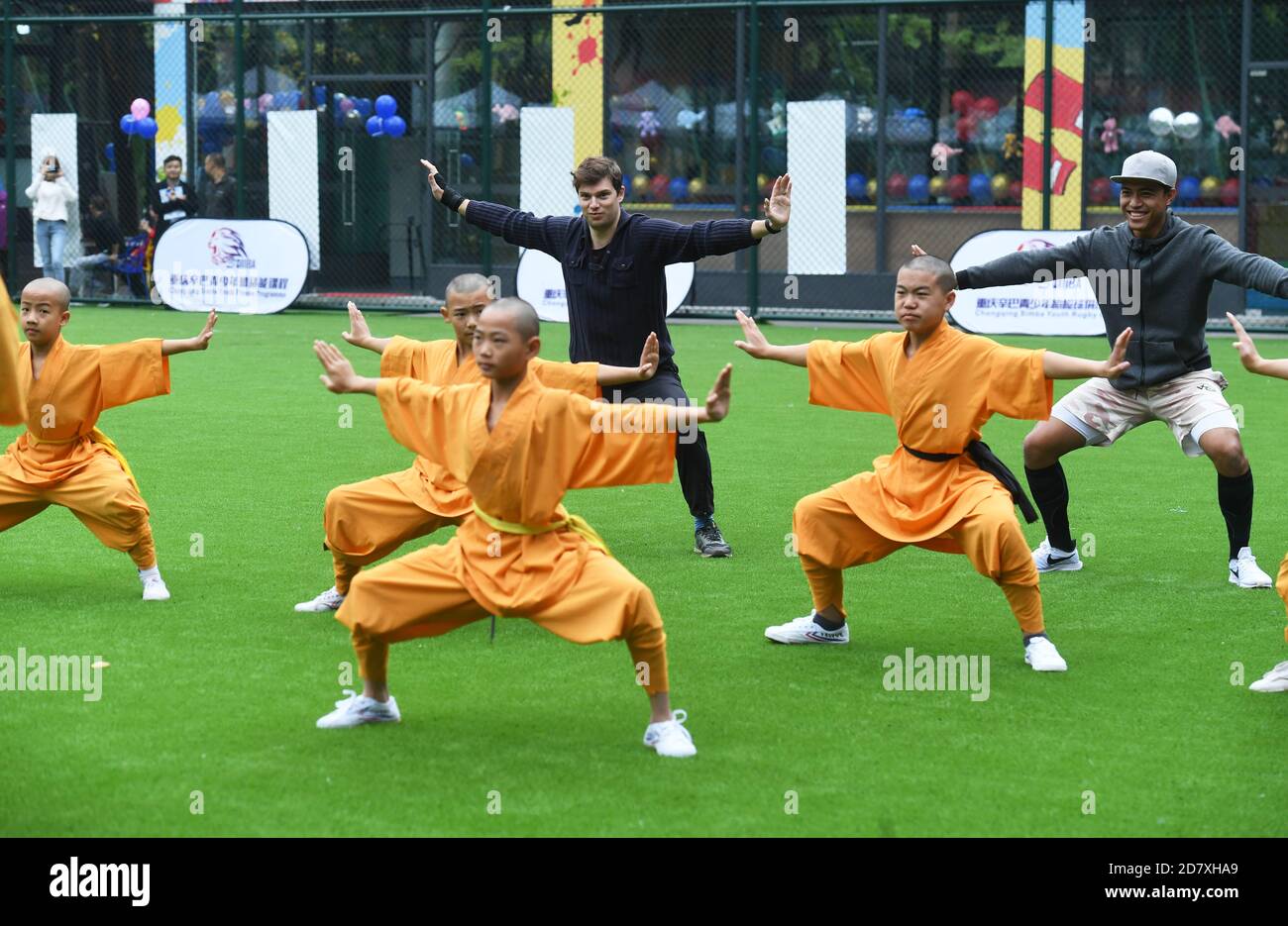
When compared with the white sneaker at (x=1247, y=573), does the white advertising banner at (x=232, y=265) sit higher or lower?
higher

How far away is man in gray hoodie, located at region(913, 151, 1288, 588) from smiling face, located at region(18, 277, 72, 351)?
4.06 m

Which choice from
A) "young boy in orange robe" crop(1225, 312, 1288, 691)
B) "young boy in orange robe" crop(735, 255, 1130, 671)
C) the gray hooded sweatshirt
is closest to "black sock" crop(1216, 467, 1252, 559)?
the gray hooded sweatshirt

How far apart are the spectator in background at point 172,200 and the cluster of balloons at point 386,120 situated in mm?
2541

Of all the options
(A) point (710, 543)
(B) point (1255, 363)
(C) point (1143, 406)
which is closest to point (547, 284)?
(A) point (710, 543)

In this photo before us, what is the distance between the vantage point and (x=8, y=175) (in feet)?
69.5

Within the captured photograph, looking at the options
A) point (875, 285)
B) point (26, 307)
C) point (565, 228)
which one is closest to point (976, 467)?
point (565, 228)

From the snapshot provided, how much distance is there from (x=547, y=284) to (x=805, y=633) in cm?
1204

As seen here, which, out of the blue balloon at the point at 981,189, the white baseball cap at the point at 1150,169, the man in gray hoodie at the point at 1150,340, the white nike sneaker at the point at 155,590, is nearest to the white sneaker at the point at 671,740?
the white nike sneaker at the point at 155,590

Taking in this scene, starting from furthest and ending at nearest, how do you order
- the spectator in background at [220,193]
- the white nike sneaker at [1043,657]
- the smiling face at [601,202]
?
the spectator in background at [220,193], the smiling face at [601,202], the white nike sneaker at [1043,657]

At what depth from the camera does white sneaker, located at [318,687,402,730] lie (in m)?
5.79

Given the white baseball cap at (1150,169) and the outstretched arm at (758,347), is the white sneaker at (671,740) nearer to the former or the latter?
the outstretched arm at (758,347)

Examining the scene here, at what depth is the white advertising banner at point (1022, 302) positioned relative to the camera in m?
17.1

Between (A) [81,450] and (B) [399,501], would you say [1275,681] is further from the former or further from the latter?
(A) [81,450]

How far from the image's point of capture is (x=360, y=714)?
19.1 ft
